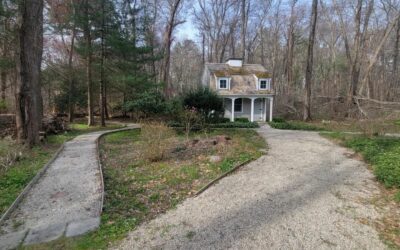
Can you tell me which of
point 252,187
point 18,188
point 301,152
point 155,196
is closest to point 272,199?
point 252,187

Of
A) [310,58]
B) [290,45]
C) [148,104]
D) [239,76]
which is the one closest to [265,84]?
[239,76]

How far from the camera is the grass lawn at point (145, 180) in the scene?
399 centimetres

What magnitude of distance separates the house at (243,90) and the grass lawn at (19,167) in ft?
44.2

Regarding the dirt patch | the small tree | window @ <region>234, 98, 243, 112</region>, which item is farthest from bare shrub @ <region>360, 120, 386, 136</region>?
window @ <region>234, 98, 243, 112</region>

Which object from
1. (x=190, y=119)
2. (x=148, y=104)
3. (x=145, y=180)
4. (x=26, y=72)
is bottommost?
(x=145, y=180)

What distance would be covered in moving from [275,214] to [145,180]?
334 cm

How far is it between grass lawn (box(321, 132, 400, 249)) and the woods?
126cm

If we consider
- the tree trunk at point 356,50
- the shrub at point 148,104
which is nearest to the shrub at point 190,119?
the shrub at point 148,104

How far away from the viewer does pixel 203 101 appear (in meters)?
15.0

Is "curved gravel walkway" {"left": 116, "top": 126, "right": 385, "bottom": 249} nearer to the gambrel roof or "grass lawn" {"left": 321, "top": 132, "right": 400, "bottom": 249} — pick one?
"grass lawn" {"left": 321, "top": 132, "right": 400, "bottom": 249}

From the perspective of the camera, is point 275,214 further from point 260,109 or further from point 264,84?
point 264,84

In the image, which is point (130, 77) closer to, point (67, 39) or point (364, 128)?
point (67, 39)

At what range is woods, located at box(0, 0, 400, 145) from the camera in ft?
34.7

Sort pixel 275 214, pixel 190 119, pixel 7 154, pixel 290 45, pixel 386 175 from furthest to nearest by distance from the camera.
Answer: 1. pixel 290 45
2. pixel 190 119
3. pixel 7 154
4. pixel 386 175
5. pixel 275 214
